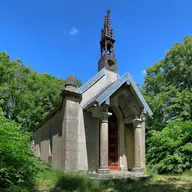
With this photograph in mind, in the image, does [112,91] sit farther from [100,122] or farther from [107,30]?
[107,30]

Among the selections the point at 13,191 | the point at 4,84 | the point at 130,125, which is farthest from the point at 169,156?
the point at 4,84

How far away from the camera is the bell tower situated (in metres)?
12.6

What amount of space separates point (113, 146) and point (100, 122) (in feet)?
7.26

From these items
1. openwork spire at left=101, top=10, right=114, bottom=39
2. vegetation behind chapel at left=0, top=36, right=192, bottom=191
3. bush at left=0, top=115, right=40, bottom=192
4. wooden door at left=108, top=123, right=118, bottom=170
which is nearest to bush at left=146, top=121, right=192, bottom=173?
vegetation behind chapel at left=0, top=36, right=192, bottom=191

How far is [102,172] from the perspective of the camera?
8.91 metres

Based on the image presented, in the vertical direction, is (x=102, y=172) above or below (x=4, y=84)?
below

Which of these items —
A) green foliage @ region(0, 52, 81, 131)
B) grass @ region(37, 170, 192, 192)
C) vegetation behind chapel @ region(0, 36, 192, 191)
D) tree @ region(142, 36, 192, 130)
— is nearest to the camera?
vegetation behind chapel @ region(0, 36, 192, 191)

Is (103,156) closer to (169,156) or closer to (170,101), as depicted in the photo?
(169,156)

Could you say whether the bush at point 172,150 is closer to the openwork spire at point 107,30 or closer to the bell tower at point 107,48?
the bell tower at point 107,48

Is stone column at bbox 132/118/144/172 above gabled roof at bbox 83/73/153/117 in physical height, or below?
below

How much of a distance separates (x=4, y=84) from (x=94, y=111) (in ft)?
64.0

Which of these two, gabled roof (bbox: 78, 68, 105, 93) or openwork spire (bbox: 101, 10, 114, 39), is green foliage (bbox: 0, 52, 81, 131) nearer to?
openwork spire (bbox: 101, 10, 114, 39)

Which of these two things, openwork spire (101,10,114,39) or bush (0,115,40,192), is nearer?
bush (0,115,40,192)

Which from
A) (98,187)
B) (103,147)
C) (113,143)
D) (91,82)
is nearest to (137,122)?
(113,143)
